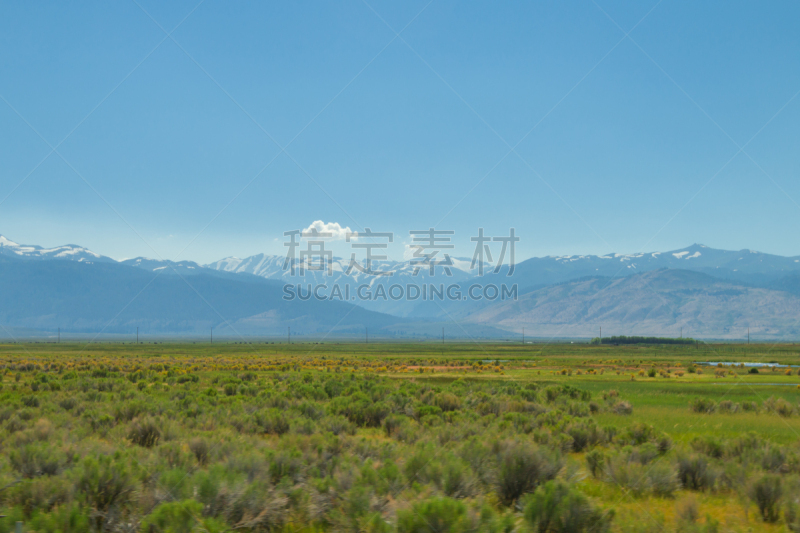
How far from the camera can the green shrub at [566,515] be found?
7914mm

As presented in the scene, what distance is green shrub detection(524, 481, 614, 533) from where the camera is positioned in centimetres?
791

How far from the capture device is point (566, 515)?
794 cm

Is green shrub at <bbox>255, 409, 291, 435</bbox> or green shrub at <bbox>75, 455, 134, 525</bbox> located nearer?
green shrub at <bbox>75, 455, 134, 525</bbox>

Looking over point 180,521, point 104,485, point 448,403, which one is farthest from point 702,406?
point 104,485

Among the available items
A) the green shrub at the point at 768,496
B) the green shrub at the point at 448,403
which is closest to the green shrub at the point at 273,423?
the green shrub at the point at 448,403

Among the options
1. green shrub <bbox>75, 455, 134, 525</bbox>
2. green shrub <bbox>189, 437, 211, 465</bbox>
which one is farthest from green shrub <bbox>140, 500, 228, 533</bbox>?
green shrub <bbox>189, 437, 211, 465</bbox>

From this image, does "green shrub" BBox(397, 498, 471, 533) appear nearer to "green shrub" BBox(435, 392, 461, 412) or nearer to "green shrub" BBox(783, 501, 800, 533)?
"green shrub" BBox(783, 501, 800, 533)

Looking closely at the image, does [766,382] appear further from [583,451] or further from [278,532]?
[278,532]

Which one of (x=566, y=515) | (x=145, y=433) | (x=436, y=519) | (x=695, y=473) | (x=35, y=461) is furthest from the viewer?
(x=145, y=433)

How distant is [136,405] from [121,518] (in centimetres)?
1116

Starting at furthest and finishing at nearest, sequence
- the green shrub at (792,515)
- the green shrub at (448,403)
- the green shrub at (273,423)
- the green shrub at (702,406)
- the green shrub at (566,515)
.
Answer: the green shrub at (702,406) → the green shrub at (448,403) → the green shrub at (273,423) → the green shrub at (792,515) → the green shrub at (566,515)

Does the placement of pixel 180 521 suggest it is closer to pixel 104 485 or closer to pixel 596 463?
pixel 104 485

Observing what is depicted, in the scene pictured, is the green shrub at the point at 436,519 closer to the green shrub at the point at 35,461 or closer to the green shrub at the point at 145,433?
Result: the green shrub at the point at 35,461

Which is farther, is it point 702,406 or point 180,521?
A: point 702,406
